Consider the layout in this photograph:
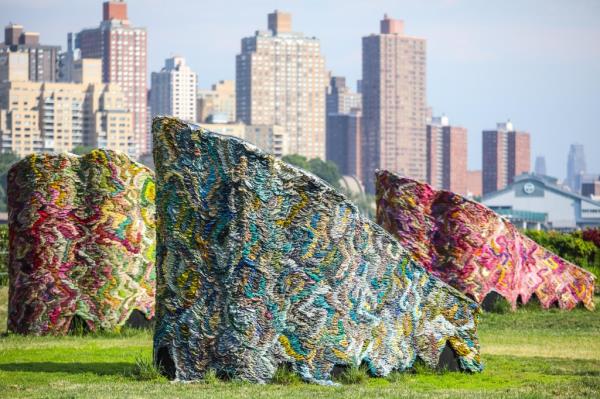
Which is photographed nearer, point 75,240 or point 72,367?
point 72,367

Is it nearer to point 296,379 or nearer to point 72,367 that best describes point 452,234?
point 72,367

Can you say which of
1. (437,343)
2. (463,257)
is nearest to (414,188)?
(463,257)

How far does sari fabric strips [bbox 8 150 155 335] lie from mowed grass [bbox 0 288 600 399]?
23.1 inches

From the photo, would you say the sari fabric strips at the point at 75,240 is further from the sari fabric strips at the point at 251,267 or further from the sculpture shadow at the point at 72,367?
the sari fabric strips at the point at 251,267

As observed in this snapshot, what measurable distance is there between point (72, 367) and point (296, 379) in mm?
3779

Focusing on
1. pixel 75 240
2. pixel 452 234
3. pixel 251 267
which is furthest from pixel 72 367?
pixel 452 234

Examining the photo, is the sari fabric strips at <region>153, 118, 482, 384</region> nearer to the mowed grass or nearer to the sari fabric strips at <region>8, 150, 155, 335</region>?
the mowed grass

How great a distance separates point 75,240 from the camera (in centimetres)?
2588

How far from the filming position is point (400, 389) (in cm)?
1841

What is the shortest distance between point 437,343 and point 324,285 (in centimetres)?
188

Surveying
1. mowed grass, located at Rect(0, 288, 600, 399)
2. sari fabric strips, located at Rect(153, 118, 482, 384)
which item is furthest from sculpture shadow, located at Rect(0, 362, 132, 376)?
sari fabric strips, located at Rect(153, 118, 482, 384)

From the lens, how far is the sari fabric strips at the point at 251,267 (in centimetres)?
1875

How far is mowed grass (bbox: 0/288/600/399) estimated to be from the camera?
59.5 ft

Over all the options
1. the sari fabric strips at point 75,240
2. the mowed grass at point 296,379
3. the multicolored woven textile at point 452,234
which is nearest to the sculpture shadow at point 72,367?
the mowed grass at point 296,379
